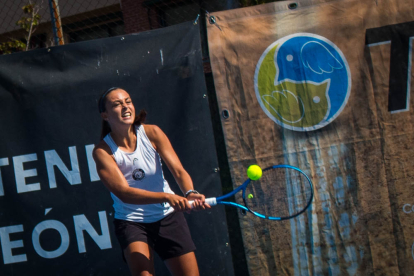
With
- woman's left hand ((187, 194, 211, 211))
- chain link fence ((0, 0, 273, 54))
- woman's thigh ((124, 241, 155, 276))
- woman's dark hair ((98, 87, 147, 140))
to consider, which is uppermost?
chain link fence ((0, 0, 273, 54))

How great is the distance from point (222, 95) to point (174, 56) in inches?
20.9

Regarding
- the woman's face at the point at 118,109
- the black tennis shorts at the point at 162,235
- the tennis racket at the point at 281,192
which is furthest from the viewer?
the tennis racket at the point at 281,192

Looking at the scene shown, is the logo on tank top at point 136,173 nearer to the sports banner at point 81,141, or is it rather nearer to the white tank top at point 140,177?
the white tank top at point 140,177

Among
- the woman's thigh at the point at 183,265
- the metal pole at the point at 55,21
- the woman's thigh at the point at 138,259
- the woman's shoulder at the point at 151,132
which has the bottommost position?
the woman's thigh at the point at 183,265

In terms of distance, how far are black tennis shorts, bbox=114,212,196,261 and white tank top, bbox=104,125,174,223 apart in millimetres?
40

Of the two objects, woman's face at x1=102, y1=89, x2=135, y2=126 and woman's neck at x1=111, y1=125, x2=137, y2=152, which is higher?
woman's face at x1=102, y1=89, x2=135, y2=126

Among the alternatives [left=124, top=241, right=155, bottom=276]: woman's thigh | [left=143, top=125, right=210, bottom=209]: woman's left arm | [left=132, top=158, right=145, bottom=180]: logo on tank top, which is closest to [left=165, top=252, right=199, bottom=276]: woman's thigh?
[left=124, top=241, right=155, bottom=276]: woman's thigh

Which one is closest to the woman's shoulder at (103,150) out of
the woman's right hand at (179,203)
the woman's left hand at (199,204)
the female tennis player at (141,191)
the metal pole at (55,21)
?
the female tennis player at (141,191)

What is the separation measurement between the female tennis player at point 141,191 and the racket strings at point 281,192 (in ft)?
2.48

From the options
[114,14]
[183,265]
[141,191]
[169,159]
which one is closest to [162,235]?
[183,265]

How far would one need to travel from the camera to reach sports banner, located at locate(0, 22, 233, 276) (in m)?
3.91

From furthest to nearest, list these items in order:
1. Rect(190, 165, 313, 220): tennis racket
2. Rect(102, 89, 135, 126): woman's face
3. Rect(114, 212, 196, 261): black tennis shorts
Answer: Rect(190, 165, 313, 220): tennis racket, Rect(102, 89, 135, 126): woman's face, Rect(114, 212, 196, 261): black tennis shorts

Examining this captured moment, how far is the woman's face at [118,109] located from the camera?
3176 millimetres

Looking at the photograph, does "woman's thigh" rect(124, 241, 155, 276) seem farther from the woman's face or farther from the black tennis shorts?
the woman's face
